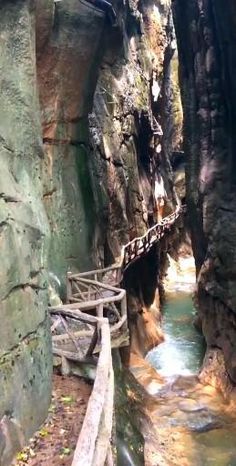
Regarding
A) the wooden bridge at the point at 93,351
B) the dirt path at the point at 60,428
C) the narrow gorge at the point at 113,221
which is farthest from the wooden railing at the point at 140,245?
the dirt path at the point at 60,428

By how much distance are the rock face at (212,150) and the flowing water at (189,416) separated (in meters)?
1.39

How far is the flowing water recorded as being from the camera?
12672 mm

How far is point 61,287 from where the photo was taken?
41.6 feet

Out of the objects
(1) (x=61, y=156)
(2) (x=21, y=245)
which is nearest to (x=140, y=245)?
(1) (x=61, y=156)

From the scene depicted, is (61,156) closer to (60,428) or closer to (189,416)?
(189,416)

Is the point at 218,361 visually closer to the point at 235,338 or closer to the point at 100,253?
the point at 235,338

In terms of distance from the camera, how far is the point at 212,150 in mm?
18766

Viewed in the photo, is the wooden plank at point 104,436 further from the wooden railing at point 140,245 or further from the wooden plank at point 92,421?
the wooden railing at point 140,245

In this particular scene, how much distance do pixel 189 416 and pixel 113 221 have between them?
8.95 meters

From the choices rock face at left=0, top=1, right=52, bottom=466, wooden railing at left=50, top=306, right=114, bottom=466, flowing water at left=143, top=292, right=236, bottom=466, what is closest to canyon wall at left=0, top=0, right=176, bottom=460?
rock face at left=0, top=1, right=52, bottom=466

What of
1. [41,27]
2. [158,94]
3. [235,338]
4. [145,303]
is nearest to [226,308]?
[235,338]

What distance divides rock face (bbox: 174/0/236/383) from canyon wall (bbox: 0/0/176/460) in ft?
10.1

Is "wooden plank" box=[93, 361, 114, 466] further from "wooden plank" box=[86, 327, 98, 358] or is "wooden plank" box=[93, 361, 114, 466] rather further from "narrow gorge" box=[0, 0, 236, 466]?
"wooden plank" box=[86, 327, 98, 358]

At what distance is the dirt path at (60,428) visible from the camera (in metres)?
4.98
